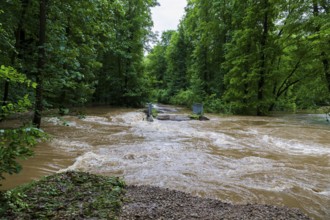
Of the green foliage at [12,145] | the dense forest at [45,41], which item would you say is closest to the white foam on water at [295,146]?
the dense forest at [45,41]

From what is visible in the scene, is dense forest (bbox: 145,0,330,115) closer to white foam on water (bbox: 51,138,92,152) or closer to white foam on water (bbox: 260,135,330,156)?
white foam on water (bbox: 260,135,330,156)

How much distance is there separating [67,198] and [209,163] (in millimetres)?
3775

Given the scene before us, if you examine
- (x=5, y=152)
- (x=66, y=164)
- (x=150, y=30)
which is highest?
(x=150, y=30)

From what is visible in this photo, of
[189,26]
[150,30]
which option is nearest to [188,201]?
[150,30]

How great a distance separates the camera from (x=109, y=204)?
3.00 metres

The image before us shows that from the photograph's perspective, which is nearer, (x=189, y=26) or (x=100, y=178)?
(x=100, y=178)

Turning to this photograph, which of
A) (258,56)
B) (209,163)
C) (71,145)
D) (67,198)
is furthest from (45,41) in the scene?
(258,56)

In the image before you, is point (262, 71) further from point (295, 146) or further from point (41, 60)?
point (41, 60)

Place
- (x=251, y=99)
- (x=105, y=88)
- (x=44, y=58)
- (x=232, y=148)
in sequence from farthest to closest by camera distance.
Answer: (x=105, y=88), (x=251, y=99), (x=232, y=148), (x=44, y=58)

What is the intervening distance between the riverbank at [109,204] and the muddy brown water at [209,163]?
2.54 feet

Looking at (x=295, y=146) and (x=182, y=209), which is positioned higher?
(x=295, y=146)

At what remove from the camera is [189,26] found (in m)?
30.0

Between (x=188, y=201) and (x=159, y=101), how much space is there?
3586 cm

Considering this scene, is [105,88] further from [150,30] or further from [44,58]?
[44,58]
